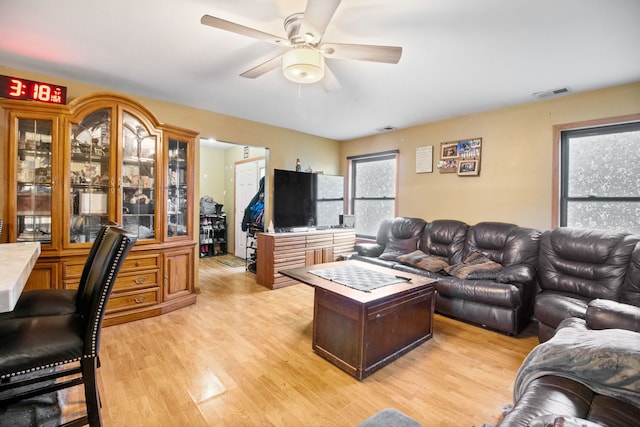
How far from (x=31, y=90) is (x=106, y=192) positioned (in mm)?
1113

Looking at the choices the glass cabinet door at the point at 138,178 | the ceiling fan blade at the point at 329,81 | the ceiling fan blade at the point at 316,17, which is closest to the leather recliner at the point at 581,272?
the ceiling fan blade at the point at 329,81

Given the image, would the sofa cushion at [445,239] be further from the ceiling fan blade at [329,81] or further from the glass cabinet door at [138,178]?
the glass cabinet door at [138,178]

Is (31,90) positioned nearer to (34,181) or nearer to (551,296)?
(34,181)

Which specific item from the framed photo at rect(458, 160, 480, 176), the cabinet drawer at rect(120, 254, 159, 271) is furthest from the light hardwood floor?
the framed photo at rect(458, 160, 480, 176)

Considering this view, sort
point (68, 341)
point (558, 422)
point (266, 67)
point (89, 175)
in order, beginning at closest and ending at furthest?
point (558, 422) → point (68, 341) → point (266, 67) → point (89, 175)

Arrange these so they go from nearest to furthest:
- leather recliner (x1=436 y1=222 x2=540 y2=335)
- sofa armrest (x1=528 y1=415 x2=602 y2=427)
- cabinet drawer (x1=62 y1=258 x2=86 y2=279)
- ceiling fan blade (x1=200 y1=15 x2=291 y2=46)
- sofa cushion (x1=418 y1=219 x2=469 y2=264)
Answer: sofa armrest (x1=528 y1=415 x2=602 y2=427), ceiling fan blade (x1=200 y1=15 x2=291 y2=46), cabinet drawer (x1=62 y1=258 x2=86 y2=279), leather recliner (x1=436 y1=222 x2=540 y2=335), sofa cushion (x1=418 y1=219 x2=469 y2=264)

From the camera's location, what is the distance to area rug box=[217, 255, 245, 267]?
5798 millimetres

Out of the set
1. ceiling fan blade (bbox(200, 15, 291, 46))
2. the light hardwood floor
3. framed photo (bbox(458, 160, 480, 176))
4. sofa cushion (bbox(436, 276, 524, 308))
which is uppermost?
ceiling fan blade (bbox(200, 15, 291, 46))

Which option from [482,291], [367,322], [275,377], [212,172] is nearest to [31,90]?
[275,377]

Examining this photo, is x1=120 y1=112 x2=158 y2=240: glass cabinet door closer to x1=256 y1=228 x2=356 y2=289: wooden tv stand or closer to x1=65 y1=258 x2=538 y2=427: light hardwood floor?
x1=65 y1=258 x2=538 y2=427: light hardwood floor

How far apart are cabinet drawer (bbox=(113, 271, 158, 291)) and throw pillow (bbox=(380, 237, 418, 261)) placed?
295 cm

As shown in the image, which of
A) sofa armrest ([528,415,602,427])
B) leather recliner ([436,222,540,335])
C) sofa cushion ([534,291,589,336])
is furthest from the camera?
leather recliner ([436,222,540,335])

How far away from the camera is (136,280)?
10.3ft

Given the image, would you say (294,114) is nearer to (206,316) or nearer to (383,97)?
(383,97)
